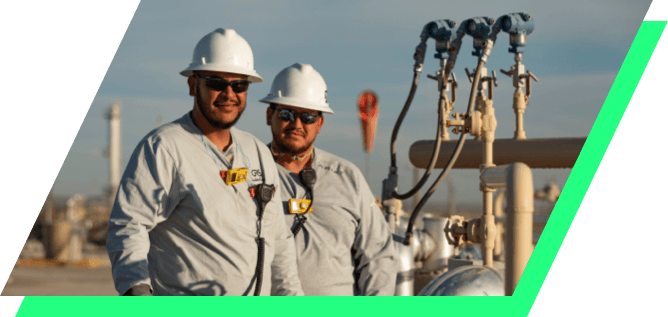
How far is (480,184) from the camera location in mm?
3883

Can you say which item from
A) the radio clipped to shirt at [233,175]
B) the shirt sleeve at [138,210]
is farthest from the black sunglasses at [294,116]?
the shirt sleeve at [138,210]

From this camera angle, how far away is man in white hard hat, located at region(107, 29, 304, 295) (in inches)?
84.9

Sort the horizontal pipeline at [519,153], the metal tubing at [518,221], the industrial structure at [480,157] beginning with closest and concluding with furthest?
the metal tubing at [518,221] < the industrial structure at [480,157] < the horizontal pipeline at [519,153]

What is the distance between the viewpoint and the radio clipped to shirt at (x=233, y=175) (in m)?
2.44

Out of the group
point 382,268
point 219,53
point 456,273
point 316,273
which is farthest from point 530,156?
point 219,53

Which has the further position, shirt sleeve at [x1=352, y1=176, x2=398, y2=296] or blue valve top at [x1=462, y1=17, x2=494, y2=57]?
blue valve top at [x1=462, y1=17, x2=494, y2=57]

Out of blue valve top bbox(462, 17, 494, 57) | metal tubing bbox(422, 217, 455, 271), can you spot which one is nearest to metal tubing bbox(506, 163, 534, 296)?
blue valve top bbox(462, 17, 494, 57)

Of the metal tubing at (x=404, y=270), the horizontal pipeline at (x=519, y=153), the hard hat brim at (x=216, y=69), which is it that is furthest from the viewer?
the metal tubing at (x=404, y=270)

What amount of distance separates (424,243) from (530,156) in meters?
1.56

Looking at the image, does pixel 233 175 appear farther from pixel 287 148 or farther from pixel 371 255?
pixel 371 255

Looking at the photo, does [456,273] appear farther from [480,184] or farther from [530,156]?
[530,156]

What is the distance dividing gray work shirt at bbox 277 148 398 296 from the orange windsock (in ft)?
3.15

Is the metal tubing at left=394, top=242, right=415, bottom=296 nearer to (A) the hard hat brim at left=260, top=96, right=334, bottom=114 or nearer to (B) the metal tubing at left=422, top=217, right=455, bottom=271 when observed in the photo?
(B) the metal tubing at left=422, top=217, right=455, bottom=271

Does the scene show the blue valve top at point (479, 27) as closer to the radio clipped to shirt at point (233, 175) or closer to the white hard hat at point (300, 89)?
the white hard hat at point (300, 89)
